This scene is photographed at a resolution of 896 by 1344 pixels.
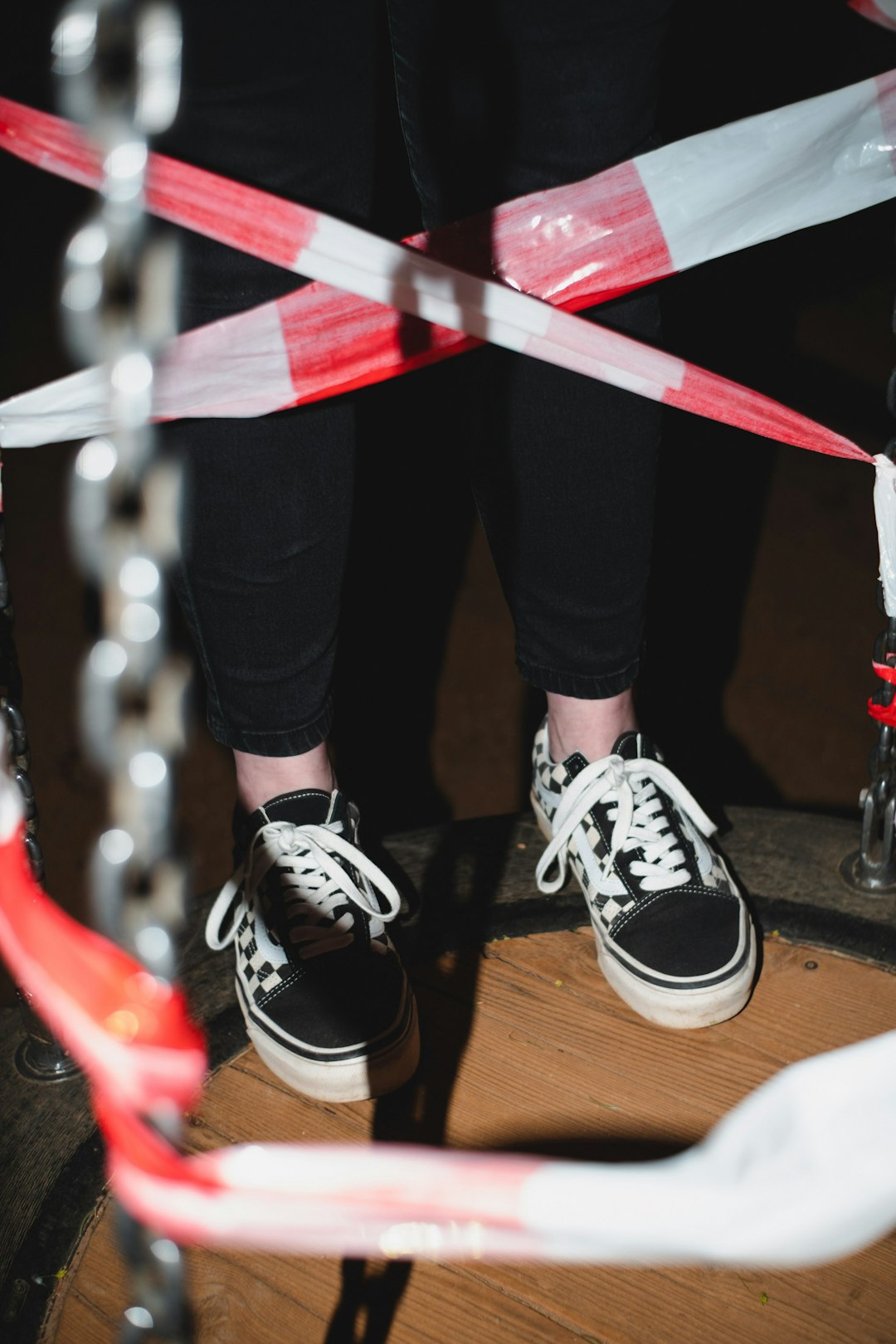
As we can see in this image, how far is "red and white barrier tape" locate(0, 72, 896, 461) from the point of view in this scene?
0.70 metres

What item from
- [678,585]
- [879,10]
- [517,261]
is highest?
[879,10]

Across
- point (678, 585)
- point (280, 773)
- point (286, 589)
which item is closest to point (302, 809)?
point (280, 773)

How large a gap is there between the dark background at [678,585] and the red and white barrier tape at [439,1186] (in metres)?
0.84

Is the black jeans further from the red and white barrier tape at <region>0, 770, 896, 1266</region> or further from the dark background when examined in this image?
the red and white barrier tape at <region>0, 770, 896, 1266</region>

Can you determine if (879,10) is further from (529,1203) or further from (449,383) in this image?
(529,1203)

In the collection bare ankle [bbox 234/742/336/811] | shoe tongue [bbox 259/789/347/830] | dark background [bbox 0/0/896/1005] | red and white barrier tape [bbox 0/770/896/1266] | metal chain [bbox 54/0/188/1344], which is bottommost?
dark background [bbox 0/0/896/1005]

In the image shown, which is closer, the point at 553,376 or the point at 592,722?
the point at 553,376

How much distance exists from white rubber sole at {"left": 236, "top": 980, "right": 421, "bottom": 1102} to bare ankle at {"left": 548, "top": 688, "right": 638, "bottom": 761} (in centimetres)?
27

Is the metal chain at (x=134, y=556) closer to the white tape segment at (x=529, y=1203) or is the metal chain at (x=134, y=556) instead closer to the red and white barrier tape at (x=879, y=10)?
the white tape segment at (x=529, y=1203)

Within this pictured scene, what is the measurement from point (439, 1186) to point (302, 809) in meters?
0.64

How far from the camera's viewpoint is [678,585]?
1.89 meters

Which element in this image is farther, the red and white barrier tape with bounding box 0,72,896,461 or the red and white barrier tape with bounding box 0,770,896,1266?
the red and white barrier tape with bounding box 0,72,896,461

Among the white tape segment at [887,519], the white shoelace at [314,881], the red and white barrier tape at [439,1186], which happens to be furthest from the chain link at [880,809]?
the red and white barrier tape at [439,1186]

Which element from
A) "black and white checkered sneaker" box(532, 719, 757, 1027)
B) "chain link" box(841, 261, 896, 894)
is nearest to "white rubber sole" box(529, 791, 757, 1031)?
"black and white checkered sneaker" box(532, 719, 757, 1027)
